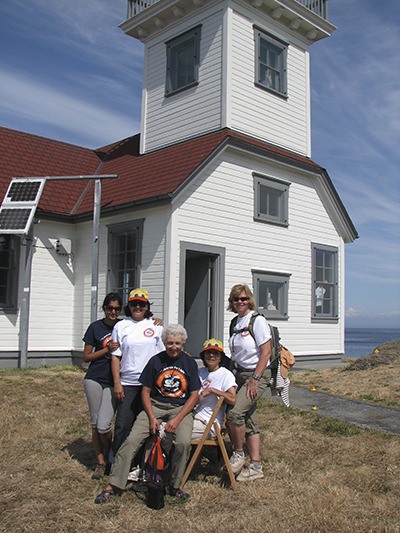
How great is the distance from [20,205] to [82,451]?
23.9 ft

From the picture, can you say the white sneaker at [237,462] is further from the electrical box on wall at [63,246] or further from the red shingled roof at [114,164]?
the electrical box on wall at [63,246]

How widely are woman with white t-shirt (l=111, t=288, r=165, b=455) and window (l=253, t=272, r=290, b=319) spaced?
7695 mm

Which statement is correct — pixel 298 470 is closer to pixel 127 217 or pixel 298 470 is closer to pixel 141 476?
pixel 141 476

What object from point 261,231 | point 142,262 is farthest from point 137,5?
point 142,262

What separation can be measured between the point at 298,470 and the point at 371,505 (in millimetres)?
1148

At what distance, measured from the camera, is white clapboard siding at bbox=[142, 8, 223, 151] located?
13695 mm

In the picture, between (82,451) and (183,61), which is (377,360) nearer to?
(82,451)

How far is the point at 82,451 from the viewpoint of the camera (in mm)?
6590

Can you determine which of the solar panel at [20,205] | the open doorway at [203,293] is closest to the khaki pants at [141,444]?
the open doorway at [203,293]

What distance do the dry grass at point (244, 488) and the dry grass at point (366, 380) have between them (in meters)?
2.31

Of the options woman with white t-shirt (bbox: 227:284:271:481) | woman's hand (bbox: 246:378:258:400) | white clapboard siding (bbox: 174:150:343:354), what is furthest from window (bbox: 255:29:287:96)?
woman's hand (bbox: 246:378:258:400)

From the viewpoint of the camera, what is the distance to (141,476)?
17.8 feet

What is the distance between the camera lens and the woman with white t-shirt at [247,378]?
18.4 ft

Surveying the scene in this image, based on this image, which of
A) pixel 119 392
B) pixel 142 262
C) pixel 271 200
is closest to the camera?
pixel 119 392
